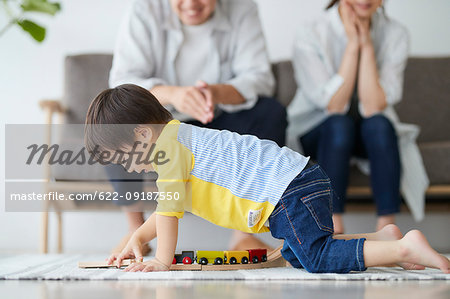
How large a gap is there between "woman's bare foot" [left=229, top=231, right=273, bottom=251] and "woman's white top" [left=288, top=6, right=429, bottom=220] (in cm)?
44

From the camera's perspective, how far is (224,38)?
1674 mm

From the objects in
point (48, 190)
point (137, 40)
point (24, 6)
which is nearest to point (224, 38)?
point (137, 40)

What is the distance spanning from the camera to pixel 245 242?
1.45m

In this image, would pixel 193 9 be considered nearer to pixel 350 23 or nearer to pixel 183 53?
pixel 183 53

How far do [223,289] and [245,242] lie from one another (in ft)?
2.14

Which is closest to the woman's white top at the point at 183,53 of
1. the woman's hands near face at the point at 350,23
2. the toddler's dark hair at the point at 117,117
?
the woman's hands near face at the point at 350,23

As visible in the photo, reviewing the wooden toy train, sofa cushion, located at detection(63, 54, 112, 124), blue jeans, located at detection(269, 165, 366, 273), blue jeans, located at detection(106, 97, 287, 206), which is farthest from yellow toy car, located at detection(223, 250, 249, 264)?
sofa cushion, located at detection(63, 54, 112, 124)

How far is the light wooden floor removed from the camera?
0.73 metres

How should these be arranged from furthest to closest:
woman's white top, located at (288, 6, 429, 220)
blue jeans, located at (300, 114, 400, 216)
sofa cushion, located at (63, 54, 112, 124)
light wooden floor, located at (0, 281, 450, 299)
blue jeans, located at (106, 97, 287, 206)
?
sofa cushion, located at (63, 54, 112, 124)
woman's white top, located at (288, 6, 429, 220)
blue jeans, located at (300, 114, 400, 216)
blue jeans, located at (106, 97, 287, 206)
light wooden floor, located at (0, 281, 450, 299)

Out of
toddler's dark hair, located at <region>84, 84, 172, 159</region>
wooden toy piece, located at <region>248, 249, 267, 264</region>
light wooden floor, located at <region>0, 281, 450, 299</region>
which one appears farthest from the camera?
wooden toy piece, located at <region>248, 249, 267, 264</region>

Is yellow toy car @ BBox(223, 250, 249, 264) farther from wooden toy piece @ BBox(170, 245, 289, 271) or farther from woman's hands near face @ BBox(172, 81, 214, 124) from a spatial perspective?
woman's hands near face @ BBox(172, 81, 214, 124)

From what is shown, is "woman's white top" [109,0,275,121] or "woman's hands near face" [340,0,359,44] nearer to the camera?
"woman's white top" [109,0,275,121]

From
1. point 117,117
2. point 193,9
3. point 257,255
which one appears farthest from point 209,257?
point 193,9

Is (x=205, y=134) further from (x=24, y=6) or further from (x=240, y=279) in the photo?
(x=24, y=6)
